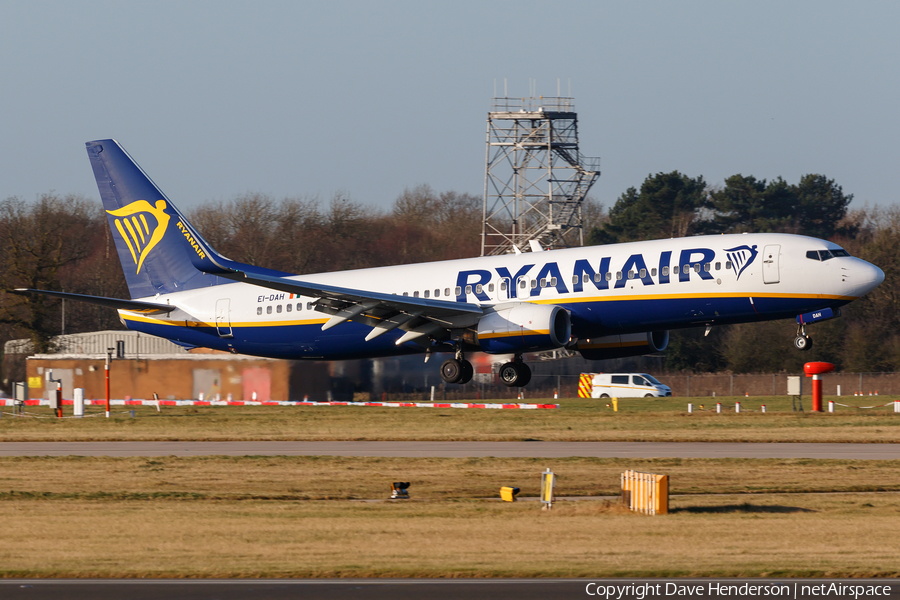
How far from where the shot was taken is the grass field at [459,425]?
43781 mm

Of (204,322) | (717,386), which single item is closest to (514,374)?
(204,322)

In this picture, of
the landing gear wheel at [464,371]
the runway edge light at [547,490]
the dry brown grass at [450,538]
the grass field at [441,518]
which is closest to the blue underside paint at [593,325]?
the landing gear wheel at [464,371]

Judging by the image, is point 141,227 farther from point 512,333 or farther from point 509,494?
point 509,494

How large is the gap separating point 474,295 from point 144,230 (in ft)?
53.9

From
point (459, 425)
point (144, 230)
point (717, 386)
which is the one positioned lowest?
point (459, 425)

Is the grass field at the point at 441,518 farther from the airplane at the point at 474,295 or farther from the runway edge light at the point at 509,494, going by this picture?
the airplane at the point at 474,295

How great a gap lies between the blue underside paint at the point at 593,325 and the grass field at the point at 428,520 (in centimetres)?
451

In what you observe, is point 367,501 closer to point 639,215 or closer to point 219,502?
point 219,502

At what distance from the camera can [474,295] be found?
3844 cm

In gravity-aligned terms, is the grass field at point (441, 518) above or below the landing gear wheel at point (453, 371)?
below

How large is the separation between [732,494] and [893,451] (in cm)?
1272

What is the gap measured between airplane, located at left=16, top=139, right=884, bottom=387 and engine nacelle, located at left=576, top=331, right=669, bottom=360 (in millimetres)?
48

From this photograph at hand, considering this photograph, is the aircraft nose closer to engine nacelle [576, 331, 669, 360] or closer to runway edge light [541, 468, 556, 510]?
engine nacelle [576, 331, 669, 360]

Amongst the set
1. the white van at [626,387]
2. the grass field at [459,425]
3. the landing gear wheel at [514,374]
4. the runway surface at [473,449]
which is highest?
the landing gear wheel at [514,374]
